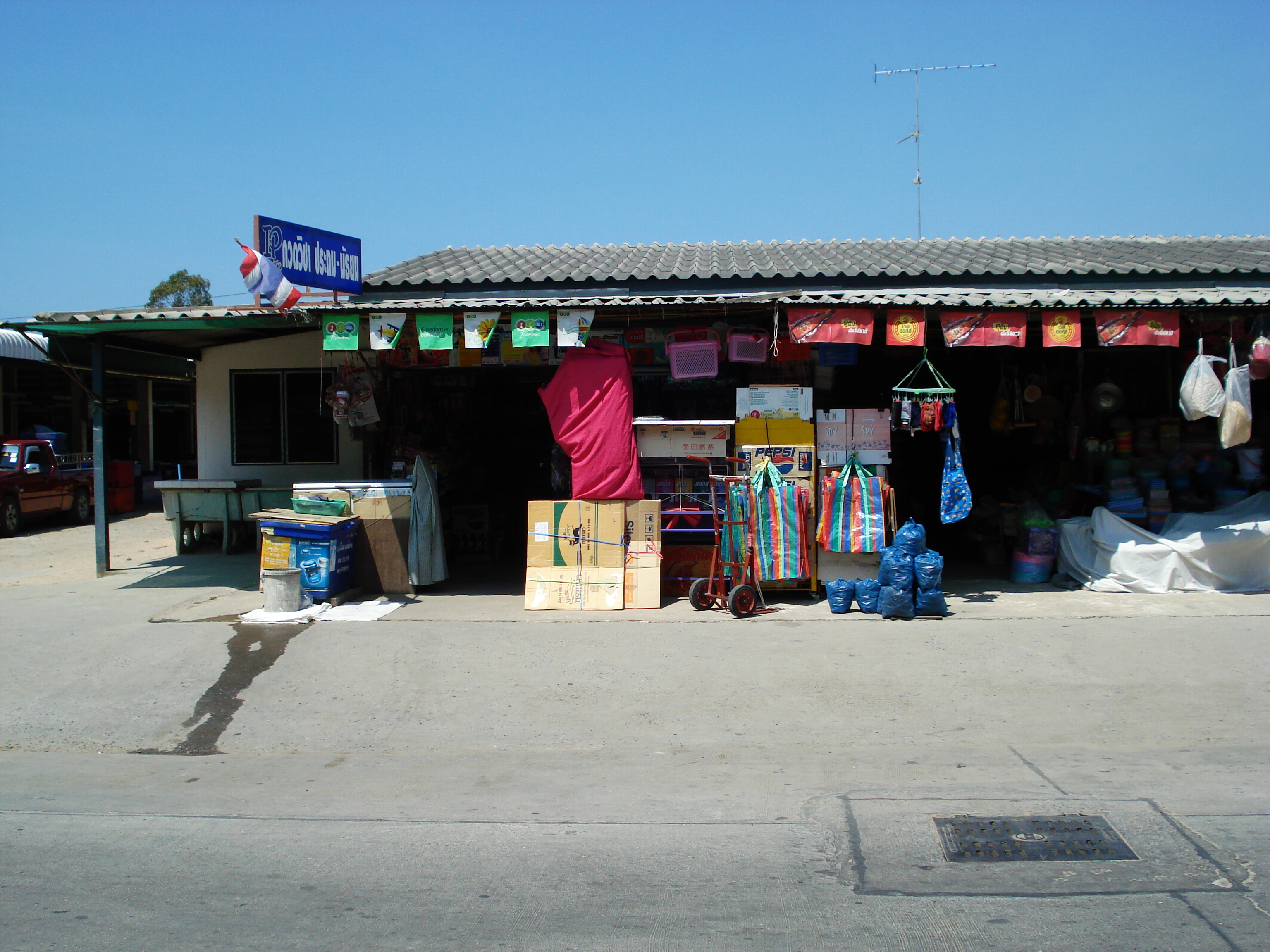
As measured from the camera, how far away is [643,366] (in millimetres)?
10672

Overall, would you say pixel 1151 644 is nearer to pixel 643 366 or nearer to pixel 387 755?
pixel 643 366

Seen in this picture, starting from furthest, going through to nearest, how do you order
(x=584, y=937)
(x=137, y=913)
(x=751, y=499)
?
(x=751, y=499) → (x=137, y=913) → (x=584, y=937)

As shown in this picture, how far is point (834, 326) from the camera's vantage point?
911 centimetres

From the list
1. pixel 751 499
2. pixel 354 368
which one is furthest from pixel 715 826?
pixel 354 368

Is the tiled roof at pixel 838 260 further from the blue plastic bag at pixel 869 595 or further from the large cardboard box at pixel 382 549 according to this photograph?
the blue plastic bag at pixel 869 595

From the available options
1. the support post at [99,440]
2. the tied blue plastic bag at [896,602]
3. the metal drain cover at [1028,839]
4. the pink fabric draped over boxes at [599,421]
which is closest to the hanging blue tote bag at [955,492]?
the tied blue plastic bag at [896,602]

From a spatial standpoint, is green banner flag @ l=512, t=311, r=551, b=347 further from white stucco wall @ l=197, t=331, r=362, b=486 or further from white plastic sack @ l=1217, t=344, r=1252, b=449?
white plastic sack @ l=1217, t=344, r=1252, b=449

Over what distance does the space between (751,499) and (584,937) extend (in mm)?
6399

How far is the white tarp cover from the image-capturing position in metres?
9.73

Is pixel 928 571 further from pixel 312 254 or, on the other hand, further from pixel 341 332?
pixel 312 254

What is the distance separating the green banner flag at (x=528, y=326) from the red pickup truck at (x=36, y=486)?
1265 cm

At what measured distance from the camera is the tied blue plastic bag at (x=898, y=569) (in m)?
9.02

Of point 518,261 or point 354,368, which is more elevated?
point 518,261

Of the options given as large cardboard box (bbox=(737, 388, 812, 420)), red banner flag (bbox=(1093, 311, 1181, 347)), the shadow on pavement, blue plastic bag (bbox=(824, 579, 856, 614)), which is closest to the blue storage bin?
the shadow on pavement
